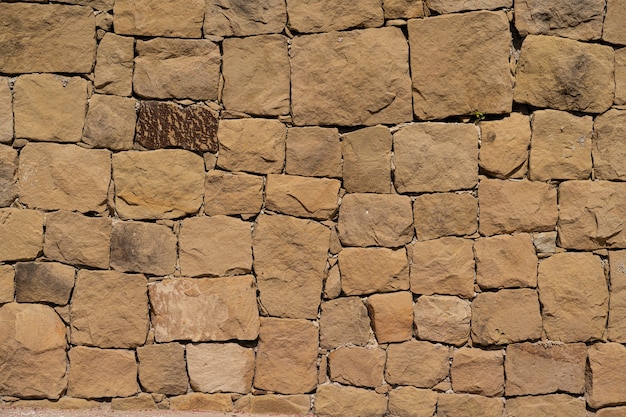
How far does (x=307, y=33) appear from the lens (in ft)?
12.8

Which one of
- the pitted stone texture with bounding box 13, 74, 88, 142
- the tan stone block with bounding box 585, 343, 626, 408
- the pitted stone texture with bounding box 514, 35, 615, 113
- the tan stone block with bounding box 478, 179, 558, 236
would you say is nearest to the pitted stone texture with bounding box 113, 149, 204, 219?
the pitted stone texture with bounding box 13, 74, 88, 142

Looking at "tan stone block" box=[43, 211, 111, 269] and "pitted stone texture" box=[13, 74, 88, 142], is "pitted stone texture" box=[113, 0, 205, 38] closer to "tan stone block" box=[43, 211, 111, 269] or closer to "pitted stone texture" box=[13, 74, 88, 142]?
"pitted stone texture" box=[13, 74, 88, 142]

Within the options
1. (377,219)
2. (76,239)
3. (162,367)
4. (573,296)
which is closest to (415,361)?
(377,219)

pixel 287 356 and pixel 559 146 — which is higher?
pixel 559 146

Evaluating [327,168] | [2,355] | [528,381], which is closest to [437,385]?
[528,381]

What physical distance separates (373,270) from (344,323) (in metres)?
0.35

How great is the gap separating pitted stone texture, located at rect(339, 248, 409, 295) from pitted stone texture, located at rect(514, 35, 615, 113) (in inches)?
45.3

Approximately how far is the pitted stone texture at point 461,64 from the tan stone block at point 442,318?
1051 mm

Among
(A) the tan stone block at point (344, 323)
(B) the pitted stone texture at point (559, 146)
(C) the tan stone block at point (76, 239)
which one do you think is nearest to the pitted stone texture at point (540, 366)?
(A) the tan stone block at point (344, 323)

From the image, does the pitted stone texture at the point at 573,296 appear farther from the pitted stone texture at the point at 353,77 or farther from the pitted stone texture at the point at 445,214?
the pitted stone texture at the point at 353,77

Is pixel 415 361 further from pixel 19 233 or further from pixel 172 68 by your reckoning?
pixel 19 233

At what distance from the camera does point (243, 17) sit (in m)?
3.91

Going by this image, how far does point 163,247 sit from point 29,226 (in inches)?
29.8

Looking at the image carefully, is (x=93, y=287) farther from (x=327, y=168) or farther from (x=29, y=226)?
(x=327, y=168)
